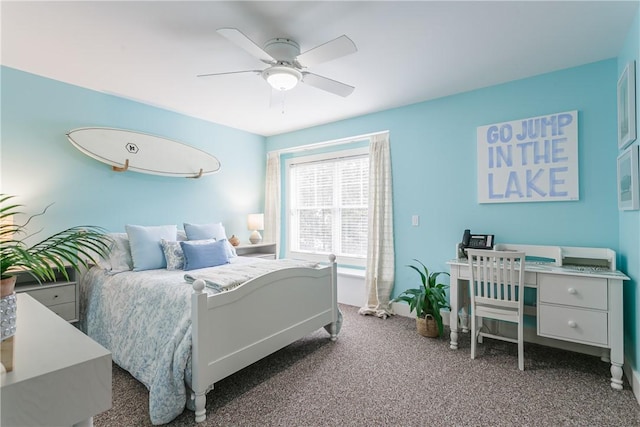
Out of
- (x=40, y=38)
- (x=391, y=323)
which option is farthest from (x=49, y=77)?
(x=391, y=323)

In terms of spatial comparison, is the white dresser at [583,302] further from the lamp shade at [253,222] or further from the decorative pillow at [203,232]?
the lamp shade at [253,222]

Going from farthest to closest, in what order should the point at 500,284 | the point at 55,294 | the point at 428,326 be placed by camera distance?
1. the point at 428,326
2. the point at 55,294
3. the point at 500,284

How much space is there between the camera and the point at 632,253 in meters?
2.20

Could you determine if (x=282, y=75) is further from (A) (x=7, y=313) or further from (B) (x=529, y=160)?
(B) (x=529, y=160)

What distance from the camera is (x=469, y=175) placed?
327 cm

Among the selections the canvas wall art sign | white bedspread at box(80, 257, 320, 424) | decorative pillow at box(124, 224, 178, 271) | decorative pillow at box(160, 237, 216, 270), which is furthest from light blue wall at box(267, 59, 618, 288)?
decorative pillow at box(124, 224, 178, 271)

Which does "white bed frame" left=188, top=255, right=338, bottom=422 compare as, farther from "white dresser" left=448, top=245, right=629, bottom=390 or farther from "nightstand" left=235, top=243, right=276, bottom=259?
"white dresser" left=448, top=245, right=629, bottom=390

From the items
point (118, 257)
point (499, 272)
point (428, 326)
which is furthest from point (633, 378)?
point (118, 257)

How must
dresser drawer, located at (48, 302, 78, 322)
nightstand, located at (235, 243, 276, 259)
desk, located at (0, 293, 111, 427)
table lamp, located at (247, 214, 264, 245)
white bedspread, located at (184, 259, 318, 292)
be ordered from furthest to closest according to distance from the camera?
table lamp, located at (247, 214, 264, 245) → nightstand, located at (235, 243, 276, 259) → dresser drawer, located at (48, 302, 78, 322) → white bedspread, located at (184, 259, 318, 292) → desk, located at (0, 293, 111, 427)

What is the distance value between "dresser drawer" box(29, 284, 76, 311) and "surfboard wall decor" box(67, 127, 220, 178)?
4.21ft

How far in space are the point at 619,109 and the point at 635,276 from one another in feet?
4.28

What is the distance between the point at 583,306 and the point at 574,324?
0.49 feet

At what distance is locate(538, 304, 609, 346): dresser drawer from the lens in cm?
220

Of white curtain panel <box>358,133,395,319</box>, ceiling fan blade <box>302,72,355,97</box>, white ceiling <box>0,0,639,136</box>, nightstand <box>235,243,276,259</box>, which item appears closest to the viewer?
white ceiling <box>0,0,639,136</box>
